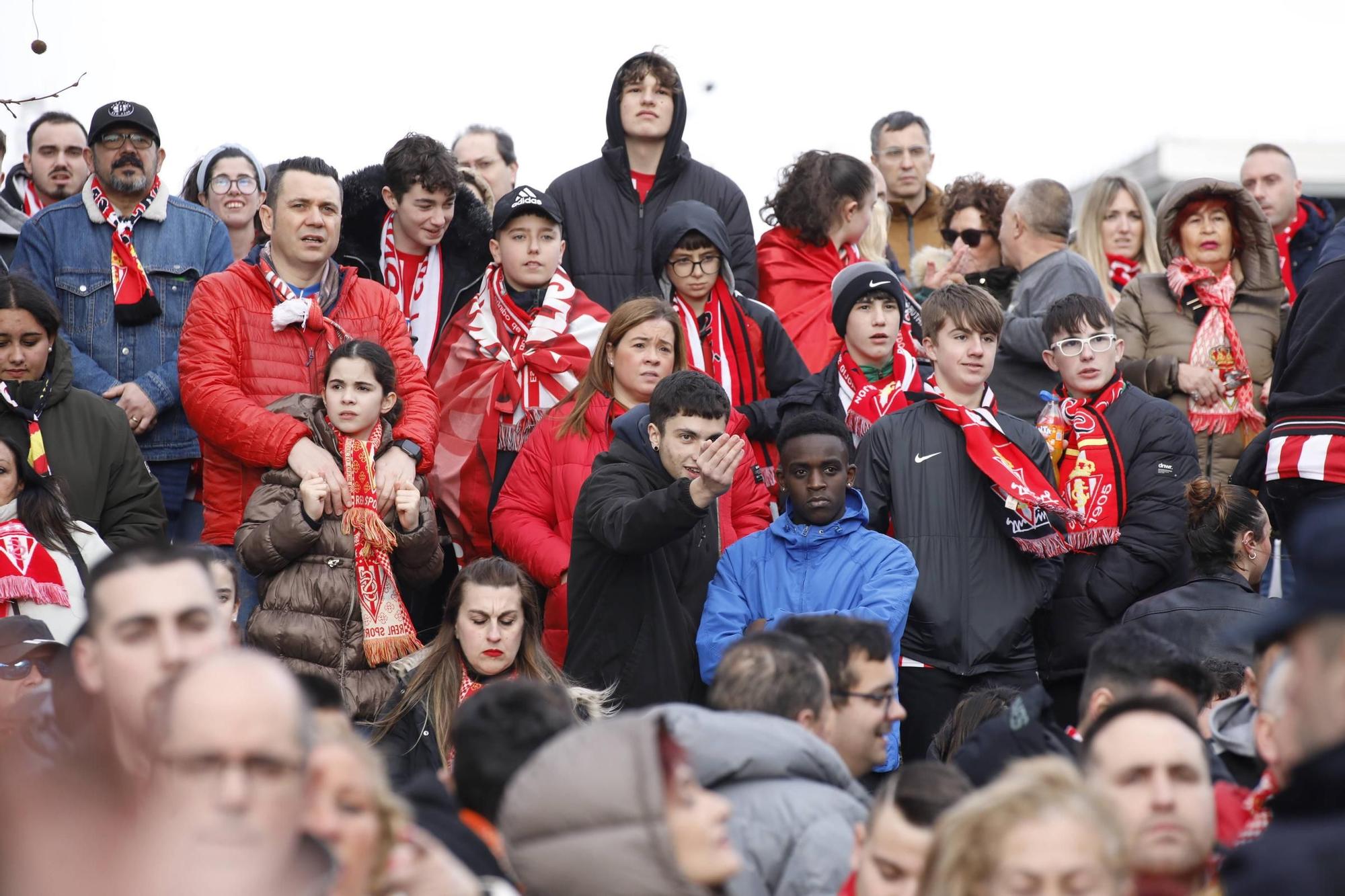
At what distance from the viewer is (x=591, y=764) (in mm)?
3309

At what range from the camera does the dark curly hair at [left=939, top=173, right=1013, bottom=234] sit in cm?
895

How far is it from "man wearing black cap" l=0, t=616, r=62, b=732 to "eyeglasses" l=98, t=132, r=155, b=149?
2658 mm

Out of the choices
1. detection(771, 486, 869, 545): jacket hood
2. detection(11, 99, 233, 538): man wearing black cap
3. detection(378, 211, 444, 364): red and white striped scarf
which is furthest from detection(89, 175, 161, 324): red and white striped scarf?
detection(771, 486, 869, 545): jacket hood

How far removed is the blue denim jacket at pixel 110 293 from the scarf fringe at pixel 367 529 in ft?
4.02

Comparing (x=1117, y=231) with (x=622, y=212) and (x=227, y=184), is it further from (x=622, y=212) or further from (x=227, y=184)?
(x=227, y=184)

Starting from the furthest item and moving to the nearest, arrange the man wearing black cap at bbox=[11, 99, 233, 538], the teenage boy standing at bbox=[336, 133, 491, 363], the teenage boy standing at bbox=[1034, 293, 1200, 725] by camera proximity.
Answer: the teenage boy standing at bbox=[336, 133, 491, 363] < the man wearing black cap at bbox=[11, 99, 233, 538] < the teenage boy standing at bbox=[1034, 293, 1200, 725]

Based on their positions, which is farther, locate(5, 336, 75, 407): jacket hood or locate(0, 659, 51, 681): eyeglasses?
locate(5, 336, 75, 407): jacket hood

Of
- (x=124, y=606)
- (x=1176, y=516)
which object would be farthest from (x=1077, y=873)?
(x=1176, y=516)

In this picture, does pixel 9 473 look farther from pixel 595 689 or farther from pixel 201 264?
pixel 595 689

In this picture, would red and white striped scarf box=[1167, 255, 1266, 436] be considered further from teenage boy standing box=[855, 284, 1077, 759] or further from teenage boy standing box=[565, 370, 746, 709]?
teenage boy standing box=[565, 370, 746, 709]

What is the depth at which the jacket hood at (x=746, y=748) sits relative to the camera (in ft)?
13.6

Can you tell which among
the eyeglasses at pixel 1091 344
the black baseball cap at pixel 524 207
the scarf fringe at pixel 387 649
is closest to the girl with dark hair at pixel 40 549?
the scarf fringe at pixel 387 649

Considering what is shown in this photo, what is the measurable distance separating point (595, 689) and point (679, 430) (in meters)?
1.02

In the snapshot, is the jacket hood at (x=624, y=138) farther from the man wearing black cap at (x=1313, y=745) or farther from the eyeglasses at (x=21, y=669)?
the man wearing black cap at (x=1313, y=745)
